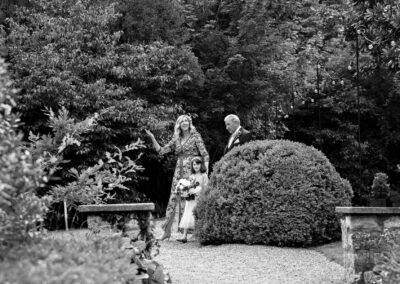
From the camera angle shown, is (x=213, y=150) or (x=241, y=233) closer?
(x=241, y=233)

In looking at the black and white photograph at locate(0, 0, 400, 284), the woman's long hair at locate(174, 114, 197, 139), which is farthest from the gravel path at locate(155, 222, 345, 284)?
the woman's long hair at locate(174, 114, 197, 139)

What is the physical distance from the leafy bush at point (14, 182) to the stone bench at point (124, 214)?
2237 millimetres

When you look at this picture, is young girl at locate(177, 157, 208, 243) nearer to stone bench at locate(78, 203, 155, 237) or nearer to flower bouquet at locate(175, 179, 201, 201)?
flower bouquet at locate(175, 179, 201, 201)

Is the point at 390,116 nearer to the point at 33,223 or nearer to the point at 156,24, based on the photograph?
the point at 156,24

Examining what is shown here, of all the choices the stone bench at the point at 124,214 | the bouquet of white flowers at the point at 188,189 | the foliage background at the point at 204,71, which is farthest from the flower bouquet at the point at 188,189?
the stone bench at the point at 124,214

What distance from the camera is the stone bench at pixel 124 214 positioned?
6.87 meters

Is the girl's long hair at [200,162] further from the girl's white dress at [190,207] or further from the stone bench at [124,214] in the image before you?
the stone bench at [124,214]

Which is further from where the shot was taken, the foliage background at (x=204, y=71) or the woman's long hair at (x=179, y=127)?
the foliage background at (x=204, y=71)

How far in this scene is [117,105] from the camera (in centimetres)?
1467

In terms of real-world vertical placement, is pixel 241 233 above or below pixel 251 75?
below

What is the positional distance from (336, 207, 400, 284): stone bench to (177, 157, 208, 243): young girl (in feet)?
13.4

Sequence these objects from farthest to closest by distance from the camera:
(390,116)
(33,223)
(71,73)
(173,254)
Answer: (390,116) < (71,73) < (173,254) < (33,223)

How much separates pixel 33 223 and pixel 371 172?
17172mm

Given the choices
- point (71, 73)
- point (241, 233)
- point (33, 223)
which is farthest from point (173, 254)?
point (71, 73)
